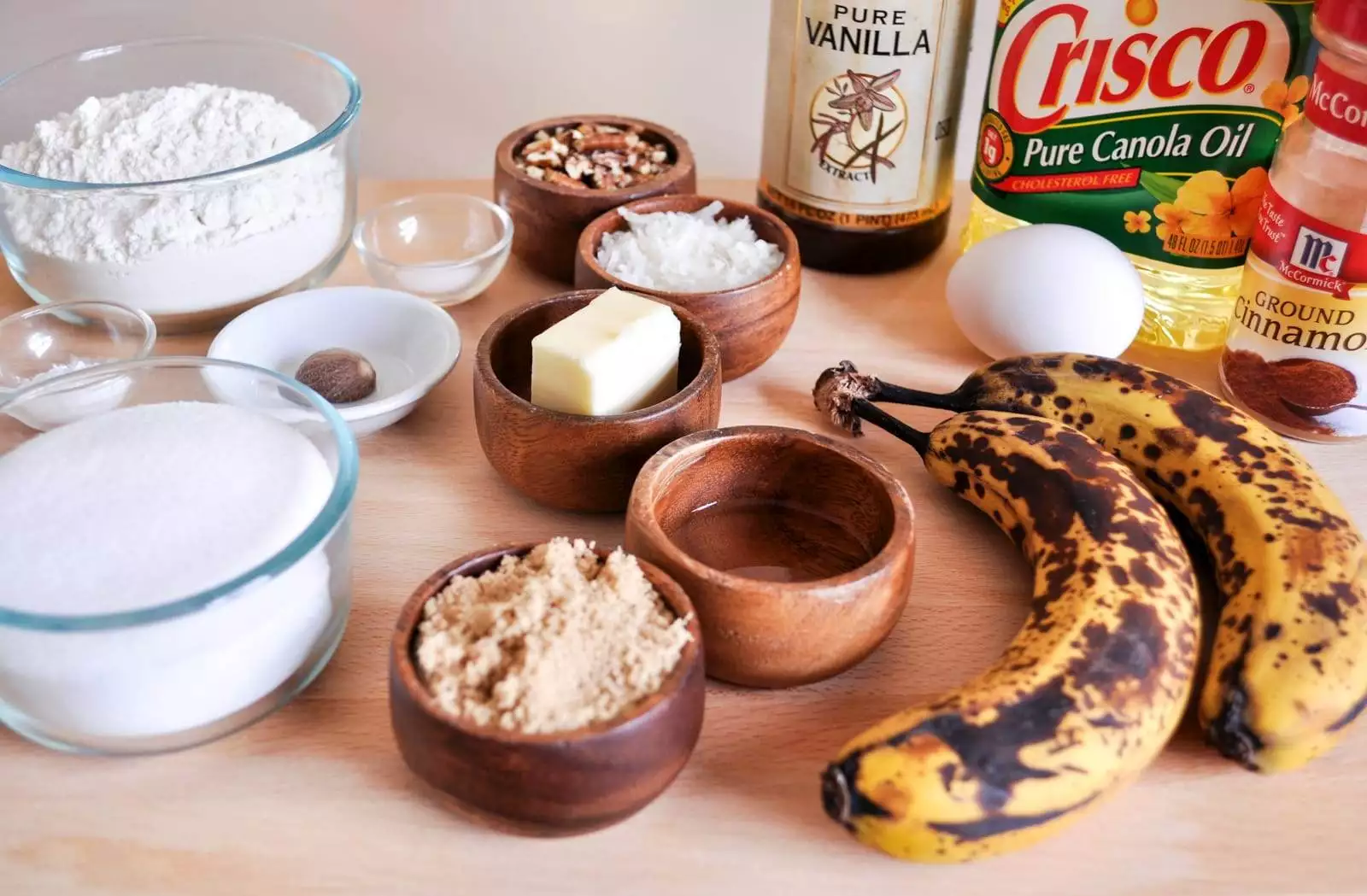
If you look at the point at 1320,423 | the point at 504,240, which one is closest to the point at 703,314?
the point at 504,240

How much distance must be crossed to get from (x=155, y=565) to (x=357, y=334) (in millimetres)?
365

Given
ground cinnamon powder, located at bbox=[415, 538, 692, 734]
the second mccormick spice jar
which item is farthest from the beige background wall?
ground cinnamon powder, located at bbox=[415, 538, 692, 734]

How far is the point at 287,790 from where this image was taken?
60cm

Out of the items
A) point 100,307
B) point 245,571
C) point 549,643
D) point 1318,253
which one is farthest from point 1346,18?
point 100,307

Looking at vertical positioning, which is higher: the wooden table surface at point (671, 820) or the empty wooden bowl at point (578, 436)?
the empty wooden bowl at point (578, 436)

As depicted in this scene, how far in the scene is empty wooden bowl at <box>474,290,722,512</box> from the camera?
0.72 metres

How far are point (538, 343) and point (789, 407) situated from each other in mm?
246

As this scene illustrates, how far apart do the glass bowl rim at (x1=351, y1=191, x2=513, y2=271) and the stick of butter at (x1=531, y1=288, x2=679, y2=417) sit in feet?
0.74

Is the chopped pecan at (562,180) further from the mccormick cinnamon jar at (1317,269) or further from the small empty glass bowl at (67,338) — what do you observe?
the mccormick cinnamon jar at (1317,269)

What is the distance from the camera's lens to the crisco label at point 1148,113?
86 centimetres

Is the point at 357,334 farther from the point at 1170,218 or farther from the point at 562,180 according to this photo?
the point at 1170,218

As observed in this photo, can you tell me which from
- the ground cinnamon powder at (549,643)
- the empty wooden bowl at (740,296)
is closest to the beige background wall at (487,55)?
the empty wooden bowl at (740,296)

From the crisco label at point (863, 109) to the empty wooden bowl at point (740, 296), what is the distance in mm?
96

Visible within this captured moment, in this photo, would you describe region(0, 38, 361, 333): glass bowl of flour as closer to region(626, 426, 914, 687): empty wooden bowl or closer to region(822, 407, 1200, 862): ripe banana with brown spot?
region(626, 426, 914, 687): empty wooden bowl
